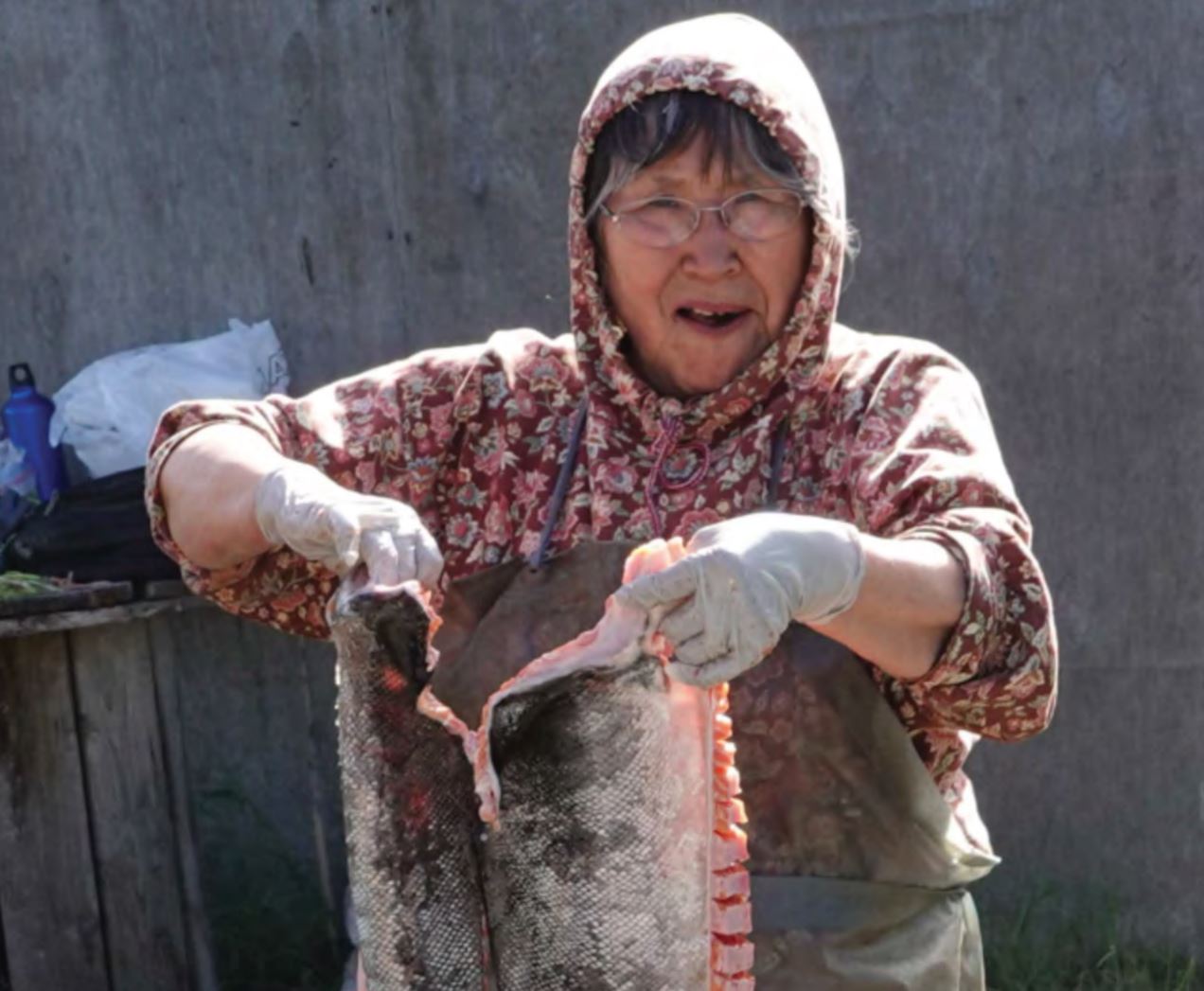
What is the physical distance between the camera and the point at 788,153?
2.99 m

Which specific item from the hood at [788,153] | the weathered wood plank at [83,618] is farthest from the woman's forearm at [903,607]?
the weathered wood plank at [83,618]

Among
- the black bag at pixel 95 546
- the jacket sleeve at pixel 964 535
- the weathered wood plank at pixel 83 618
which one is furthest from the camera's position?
the black bag at pixel 95 546

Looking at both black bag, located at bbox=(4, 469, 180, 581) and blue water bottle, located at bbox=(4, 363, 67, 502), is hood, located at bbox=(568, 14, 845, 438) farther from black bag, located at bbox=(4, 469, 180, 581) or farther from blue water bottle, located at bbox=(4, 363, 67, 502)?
blue water bottle, located at bbox=(4, 363, 67, 502)

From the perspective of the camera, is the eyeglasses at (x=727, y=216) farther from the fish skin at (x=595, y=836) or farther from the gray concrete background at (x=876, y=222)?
the gray concrete background at (x=876, y=222)

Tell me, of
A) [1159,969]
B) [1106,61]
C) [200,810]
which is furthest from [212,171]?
[1159,969]

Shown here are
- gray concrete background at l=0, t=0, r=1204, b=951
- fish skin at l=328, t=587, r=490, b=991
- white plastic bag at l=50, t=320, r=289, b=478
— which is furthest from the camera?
white plastic bag at l=50, t=320, r=289, b=478

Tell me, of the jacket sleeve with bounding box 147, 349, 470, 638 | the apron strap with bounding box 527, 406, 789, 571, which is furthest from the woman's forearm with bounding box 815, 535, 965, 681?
the jacket sleeve with bounding box 147, 349, 470, 638

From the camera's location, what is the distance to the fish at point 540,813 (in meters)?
2.49

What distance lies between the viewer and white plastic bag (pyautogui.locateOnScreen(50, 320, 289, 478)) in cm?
549

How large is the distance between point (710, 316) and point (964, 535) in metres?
0.58

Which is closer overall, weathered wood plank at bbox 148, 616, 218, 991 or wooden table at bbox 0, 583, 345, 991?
wooden table at bbox 0, 583, 345, 991

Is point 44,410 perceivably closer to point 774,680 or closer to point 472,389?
point 472,389

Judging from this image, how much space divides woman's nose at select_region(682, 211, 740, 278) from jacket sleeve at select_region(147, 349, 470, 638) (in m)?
0.42

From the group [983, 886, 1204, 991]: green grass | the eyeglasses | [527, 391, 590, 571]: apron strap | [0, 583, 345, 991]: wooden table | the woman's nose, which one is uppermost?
the eyeglasses
